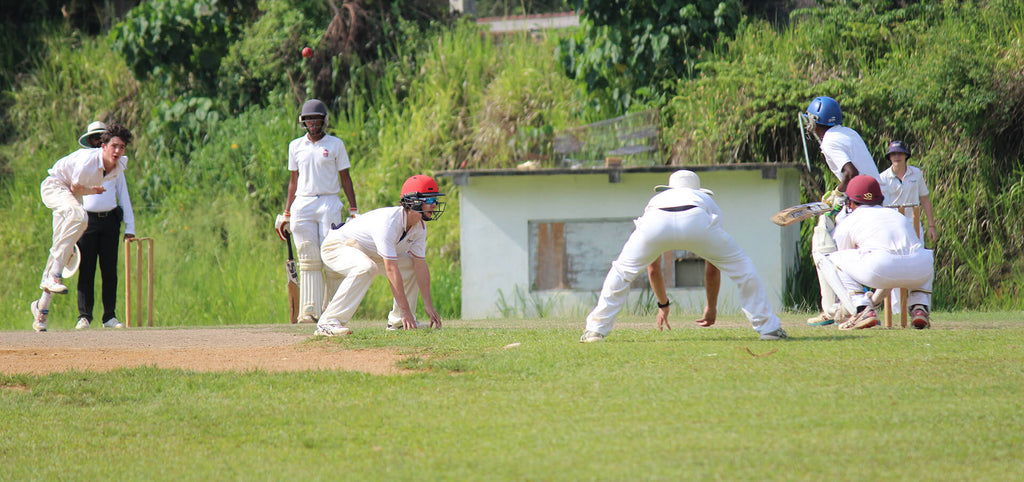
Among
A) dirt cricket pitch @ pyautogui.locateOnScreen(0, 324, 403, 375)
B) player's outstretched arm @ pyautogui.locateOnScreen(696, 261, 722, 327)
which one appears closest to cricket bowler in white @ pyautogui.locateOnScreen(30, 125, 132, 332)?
dirt cricket pitch @ pyautogui.locateOnScreen(0, 324, 403, 375)

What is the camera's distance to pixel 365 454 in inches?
193

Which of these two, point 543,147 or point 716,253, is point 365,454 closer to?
point 716,253

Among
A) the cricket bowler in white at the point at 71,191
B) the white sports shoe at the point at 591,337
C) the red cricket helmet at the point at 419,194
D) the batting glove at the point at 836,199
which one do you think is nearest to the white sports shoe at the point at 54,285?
the cricket bowler in white at the point at 71,191

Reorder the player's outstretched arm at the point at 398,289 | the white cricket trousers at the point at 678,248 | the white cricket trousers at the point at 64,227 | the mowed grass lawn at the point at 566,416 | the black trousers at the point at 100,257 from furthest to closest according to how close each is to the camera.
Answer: the black trousers at the point at 100,257
the white cricket trousers at the point at 64,227
the player's outstretched arm at the point at 398,289
the white cricket trousers at the point at 678,248
the mowed grass lawn at the point at 566,416

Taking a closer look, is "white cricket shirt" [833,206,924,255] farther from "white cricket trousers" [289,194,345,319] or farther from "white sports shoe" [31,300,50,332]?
"white sports shoe" [31,300,50,332]

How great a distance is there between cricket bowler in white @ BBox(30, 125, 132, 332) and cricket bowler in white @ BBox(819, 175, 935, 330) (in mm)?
6888

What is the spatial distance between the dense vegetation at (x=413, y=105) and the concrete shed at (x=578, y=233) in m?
0.83

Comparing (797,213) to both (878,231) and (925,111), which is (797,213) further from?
(925,111)

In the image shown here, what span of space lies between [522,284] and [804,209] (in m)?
5.83

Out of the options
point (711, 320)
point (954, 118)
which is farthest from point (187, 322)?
point (954, 118)

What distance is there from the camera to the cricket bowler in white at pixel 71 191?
1047cm

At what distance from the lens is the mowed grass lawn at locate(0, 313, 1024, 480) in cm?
457

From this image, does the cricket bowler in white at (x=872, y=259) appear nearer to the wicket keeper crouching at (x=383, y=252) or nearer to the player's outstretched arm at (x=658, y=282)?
the player's outstretched arm at (x=658, y=282)

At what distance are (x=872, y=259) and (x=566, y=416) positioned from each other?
3749mm
